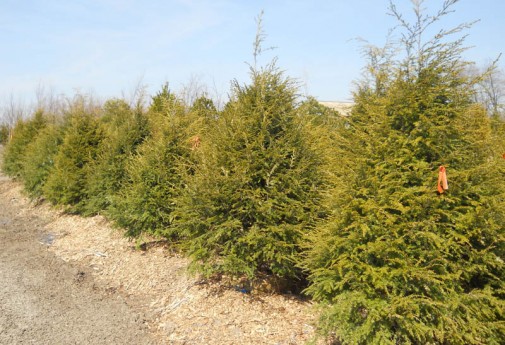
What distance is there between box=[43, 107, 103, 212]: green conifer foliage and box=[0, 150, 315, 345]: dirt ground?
267 cm

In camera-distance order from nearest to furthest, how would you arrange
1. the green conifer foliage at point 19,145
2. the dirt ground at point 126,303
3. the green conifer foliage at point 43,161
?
the dirt ground at point 126,303 < the green conifer foliage at point 43,161 < the green conifer foliage at point 19,145

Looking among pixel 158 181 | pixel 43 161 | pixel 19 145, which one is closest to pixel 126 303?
pixel 158 181

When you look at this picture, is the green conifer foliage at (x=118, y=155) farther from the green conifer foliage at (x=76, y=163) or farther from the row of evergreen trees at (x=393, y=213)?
the row of evergreen trees at (x=393, y=213)

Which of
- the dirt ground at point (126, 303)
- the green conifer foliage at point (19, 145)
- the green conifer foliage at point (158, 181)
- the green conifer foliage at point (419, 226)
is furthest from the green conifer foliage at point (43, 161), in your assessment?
the green conifer foliage at point (419, 226)

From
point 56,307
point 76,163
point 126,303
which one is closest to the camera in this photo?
point 56,307

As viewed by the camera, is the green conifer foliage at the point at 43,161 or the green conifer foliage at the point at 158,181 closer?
the green conifer foliage at the point at 158,181

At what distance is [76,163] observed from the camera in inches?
428

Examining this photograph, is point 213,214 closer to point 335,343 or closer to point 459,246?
point 335,343

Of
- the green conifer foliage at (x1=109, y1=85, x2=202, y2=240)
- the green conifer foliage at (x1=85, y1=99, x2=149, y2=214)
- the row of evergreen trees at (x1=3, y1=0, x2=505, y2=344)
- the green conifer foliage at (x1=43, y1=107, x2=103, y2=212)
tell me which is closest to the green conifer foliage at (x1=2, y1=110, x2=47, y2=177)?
the green conifer foliage at (x1=43, y1=107, x2=103, y2=212)

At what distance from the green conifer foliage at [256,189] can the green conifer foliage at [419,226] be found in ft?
3.71

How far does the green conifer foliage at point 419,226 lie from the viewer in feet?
10.4

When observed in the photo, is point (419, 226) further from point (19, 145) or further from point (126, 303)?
point (19, 145)

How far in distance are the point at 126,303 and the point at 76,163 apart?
648 cm

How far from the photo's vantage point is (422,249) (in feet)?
10.8
